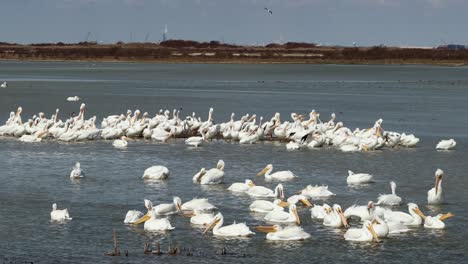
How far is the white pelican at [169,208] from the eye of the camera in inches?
657

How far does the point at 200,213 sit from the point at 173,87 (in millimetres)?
40033

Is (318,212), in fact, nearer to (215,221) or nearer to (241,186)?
(215,221)

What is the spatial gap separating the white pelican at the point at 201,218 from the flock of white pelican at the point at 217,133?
9988 millimetres

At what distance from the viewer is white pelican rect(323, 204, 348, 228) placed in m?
16.2

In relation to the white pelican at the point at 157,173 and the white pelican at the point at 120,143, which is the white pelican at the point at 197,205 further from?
the white pelican at the point at 120,143

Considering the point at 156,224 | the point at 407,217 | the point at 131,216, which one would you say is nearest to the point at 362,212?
the point at 407,217

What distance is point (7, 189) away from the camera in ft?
64.4

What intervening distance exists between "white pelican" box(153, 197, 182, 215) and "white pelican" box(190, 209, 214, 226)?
1.58 ft

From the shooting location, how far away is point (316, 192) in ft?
61.5

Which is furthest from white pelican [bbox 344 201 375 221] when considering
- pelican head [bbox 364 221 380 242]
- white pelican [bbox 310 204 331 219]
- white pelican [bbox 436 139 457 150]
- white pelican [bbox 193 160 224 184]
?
white pelican [bbox 436 139 457 150]

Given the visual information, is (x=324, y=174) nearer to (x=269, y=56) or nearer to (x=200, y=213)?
(x=200, y=213)

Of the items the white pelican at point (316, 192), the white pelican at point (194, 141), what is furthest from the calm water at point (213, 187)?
the white pelican at point (194, 141)

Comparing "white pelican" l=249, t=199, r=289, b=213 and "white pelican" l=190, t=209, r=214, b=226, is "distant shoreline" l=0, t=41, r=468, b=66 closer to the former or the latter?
"white pelican" l=249, t=199, r=289, b=213

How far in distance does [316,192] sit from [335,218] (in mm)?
2515
